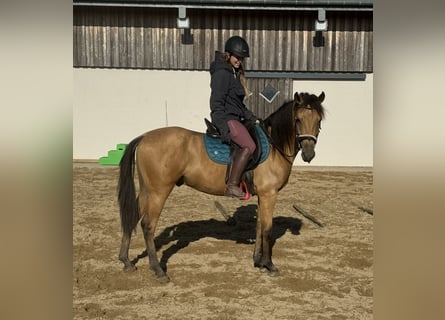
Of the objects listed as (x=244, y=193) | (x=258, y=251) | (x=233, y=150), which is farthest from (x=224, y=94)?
(x=258, y=251)

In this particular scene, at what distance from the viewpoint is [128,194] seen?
4.25 meters

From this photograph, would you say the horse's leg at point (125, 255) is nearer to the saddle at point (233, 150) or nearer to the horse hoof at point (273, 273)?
the saddle at point (233, 150)

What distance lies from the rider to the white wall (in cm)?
825

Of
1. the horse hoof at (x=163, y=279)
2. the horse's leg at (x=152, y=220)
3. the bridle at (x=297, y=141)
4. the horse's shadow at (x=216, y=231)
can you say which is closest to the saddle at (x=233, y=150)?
the bridle at (x=297, y=141)

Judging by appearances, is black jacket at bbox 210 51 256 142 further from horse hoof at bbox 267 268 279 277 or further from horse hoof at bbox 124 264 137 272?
horse hoof at bbox 124 264 137 272

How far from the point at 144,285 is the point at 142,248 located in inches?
46.2

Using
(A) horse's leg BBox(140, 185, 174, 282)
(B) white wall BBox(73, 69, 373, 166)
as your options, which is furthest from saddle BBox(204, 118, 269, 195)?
(B) white wall BBox(73, 69, 373, 166)

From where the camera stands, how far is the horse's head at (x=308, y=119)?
13.6 ft

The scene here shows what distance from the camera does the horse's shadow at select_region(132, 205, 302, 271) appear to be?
535 cm

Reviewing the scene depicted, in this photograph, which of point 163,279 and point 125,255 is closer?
point 163,279

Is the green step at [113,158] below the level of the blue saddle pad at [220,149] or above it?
below

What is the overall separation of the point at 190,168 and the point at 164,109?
8.29 metres

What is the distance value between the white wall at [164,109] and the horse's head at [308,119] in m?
8.39

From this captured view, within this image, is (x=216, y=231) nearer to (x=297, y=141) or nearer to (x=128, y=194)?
(x=128, y=194)
